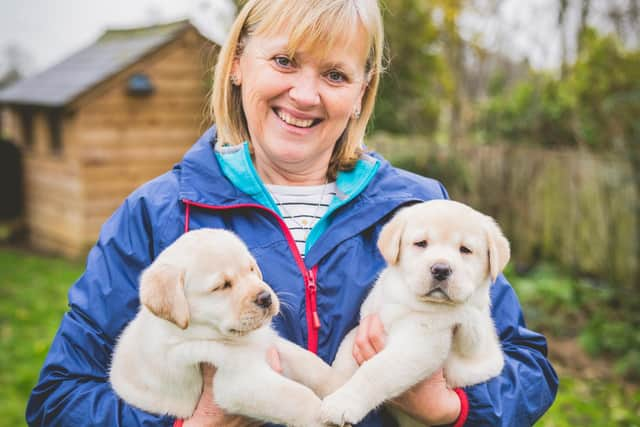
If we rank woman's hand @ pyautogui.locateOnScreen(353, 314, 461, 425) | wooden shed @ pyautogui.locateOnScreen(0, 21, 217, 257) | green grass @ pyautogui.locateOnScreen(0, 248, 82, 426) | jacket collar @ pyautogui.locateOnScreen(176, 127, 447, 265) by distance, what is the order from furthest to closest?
wooden shed @ pyautogui.locateOnScreen(0, 21, 217, 257) < green grass @ pyautogui.locateOnScreen(0, 248, 82, 426) < jacket collar @ pyautogui.locateOnScreen(176, 127, 447, 265) < woman's hand @ pyautogui.locateOnScreen(353, 314, 461, 425)

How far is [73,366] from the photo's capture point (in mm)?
2648

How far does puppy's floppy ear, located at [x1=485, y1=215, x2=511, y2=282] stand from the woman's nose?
3.29 ft

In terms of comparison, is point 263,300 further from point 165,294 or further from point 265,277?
point 165,294

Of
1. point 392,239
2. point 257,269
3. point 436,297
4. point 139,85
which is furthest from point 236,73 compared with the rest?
point 139,85

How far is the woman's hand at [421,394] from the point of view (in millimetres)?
2596

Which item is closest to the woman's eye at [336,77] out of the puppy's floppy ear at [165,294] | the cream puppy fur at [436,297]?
the cream puppy fur at [436,297]

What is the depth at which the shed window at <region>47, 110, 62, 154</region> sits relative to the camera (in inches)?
549

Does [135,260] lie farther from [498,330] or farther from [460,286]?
[498,330]

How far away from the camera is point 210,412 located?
259 centimetres

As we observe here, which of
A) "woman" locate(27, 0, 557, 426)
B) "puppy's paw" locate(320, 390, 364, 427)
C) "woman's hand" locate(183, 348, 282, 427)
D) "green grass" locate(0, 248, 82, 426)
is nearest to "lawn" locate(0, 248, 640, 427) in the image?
"green grass" locate(0, 248, 82, 426)

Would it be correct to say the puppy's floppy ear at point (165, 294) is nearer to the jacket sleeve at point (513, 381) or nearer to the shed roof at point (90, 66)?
the jacket sleeve at point (513, 381)

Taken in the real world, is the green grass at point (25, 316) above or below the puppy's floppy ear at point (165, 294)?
below

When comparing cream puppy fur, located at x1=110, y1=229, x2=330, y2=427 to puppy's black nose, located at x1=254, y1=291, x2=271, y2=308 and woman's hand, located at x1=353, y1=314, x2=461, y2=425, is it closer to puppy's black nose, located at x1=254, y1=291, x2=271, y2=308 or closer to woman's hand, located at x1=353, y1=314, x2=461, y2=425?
puppy's black nose, located at x1=254, y1=291, x2=271, y2=308

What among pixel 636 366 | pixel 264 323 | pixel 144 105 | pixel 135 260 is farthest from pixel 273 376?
pixel 144 105
